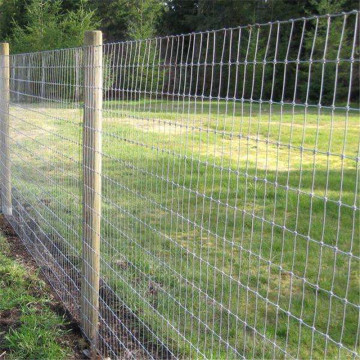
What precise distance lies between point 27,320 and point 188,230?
160 cm

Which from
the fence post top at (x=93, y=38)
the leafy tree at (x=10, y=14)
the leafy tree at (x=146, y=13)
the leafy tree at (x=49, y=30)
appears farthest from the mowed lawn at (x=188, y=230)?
the leafy tree at (x=146, y=13)

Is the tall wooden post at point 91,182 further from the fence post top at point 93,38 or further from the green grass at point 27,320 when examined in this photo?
the green grass at point 27,320

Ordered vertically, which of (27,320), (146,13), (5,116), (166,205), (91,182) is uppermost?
(146,13)

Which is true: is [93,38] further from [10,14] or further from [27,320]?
[10,14]

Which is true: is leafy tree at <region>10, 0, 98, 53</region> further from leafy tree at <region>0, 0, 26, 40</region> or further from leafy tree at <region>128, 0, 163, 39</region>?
leafy tree at <region>128, 0, 163, 39</region>

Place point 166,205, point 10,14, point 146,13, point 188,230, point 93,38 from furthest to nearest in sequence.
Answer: point 146,13 → point 10,14 → point 166,205 → point 93,38 → point 188,230

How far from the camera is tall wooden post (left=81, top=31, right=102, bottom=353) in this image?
11.7 feet

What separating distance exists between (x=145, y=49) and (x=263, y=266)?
8.13 ft

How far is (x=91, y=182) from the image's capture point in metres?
3.67

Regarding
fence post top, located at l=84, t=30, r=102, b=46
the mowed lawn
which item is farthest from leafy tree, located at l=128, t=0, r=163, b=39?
fence post top, located at l=84, t=30, r=102, b=46

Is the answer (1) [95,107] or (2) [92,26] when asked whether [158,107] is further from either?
(2) [92,26]

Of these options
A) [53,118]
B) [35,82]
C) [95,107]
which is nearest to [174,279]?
[95,107]

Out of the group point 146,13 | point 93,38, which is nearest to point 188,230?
point 93,38

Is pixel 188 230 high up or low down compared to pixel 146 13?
down
